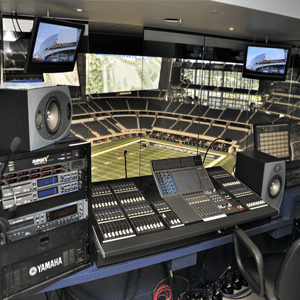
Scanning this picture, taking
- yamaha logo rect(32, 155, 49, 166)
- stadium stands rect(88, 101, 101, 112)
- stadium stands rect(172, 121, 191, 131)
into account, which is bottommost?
stadium stands rect(172, 121, 191, 131)

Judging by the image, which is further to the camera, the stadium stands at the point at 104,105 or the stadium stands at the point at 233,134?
the stadium stands at the point at 233,134

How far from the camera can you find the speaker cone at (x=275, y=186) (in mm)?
2499

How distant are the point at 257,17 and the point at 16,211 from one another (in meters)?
2.65

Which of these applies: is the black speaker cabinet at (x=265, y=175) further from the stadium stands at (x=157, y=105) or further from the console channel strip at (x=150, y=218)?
the stadium stands at (x=157, y=105)

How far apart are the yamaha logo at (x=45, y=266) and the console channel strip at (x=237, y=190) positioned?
127 centimetres

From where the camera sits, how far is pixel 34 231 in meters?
1.52

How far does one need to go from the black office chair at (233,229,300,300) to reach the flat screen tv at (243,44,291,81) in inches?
122

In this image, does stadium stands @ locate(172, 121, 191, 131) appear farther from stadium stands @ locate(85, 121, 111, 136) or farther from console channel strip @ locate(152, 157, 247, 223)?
console channel strip @ locate(152, 157, 247, 223)

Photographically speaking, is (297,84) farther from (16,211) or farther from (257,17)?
(16,211)

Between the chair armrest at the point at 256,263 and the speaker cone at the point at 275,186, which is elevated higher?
the speaker cone at the point at 275,186

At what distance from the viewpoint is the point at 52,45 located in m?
2.90

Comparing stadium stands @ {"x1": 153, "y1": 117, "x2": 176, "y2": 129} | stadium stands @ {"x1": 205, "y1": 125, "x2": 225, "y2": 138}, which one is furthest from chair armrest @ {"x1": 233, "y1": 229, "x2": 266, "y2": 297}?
stadium stands @ {"x1": 205, "y1": 125, "x2": 225, "y2": 138}

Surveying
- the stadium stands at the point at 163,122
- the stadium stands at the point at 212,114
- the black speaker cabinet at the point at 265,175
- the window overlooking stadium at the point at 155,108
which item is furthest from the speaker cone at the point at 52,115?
the stadium stands at the point at 212,114

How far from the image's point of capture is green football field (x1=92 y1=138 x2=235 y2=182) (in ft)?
29.4
